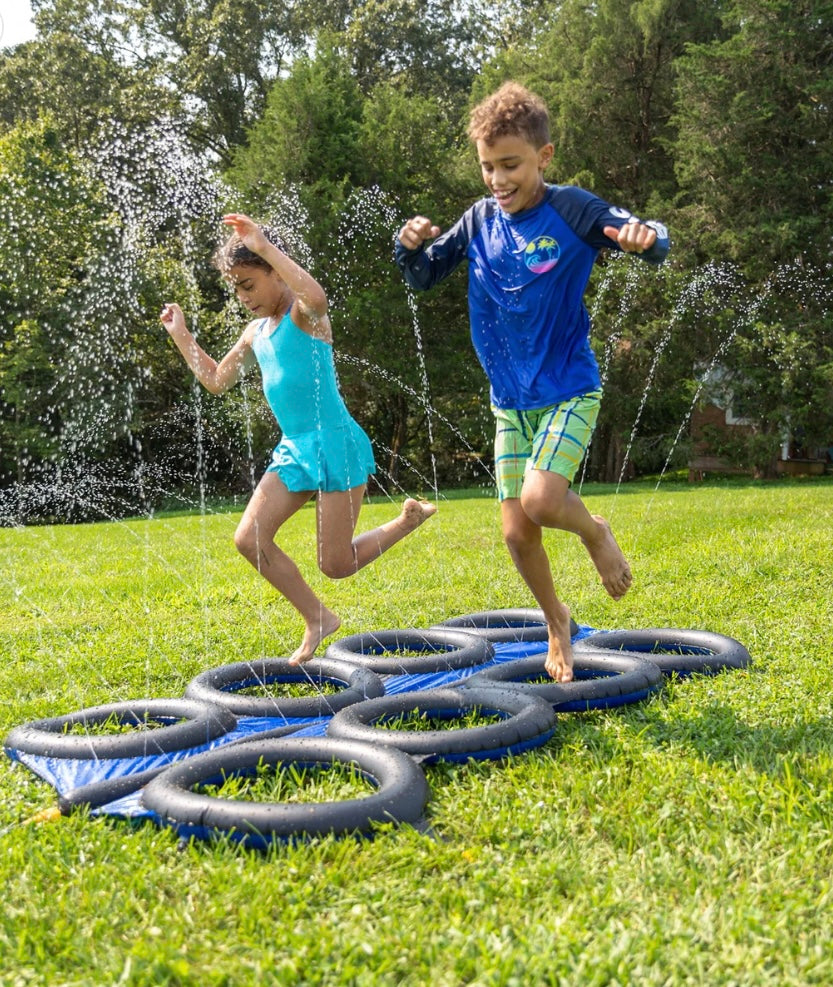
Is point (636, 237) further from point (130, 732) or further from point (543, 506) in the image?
point (130, 732)

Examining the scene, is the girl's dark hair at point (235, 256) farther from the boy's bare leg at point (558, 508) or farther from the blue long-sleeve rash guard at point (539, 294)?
the boy's bare leg at point (558, 508)

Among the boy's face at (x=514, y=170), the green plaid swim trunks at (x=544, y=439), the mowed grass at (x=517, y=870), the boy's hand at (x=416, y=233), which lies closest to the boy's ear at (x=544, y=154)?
the boy's face at (x=514, y=170)

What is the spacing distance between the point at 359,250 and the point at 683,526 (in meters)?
12.1

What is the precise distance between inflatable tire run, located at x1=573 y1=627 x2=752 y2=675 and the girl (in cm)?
98

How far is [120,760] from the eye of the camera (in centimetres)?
295

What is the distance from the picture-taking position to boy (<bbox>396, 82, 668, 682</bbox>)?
10.8ft

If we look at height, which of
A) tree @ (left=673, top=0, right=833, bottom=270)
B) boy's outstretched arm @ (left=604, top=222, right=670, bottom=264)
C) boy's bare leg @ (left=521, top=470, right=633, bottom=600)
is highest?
tree @ (left=673, top=0, right=833, bottom=270)

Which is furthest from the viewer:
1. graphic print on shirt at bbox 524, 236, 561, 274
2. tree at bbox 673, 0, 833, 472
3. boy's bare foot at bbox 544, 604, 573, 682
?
tree at bbox 673, 0, 833, 472

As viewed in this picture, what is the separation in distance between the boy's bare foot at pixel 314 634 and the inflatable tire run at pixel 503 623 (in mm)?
707

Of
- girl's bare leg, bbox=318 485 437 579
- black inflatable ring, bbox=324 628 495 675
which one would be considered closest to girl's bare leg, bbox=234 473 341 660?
girl's bare leg, bbox=318 485 437 579

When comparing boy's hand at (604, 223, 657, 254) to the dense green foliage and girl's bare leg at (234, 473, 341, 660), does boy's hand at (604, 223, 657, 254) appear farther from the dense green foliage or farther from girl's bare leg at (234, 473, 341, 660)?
the dense green foliage

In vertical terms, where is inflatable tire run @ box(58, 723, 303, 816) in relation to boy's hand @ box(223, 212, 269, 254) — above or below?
below

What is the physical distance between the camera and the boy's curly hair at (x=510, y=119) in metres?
3.24

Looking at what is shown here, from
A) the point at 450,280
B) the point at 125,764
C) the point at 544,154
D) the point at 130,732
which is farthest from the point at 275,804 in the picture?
the point at 450,280
